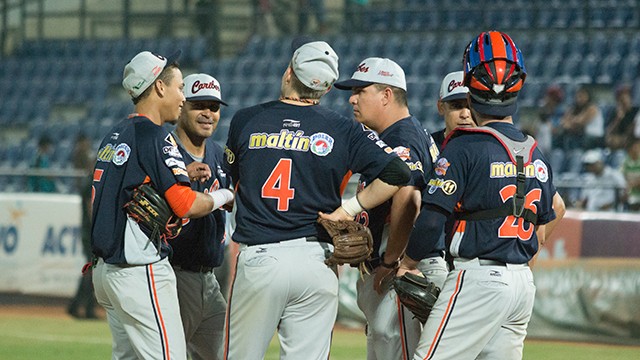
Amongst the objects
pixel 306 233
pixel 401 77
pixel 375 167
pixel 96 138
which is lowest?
pixel 96 138

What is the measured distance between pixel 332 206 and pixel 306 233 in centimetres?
22

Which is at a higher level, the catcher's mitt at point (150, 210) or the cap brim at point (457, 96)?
the cap brim at point (457, 96)

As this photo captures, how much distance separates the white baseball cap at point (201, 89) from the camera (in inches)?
263

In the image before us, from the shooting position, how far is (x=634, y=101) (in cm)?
1609

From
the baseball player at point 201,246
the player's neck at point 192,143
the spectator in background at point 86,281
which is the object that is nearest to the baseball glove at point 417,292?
the baseball player at point 201,246

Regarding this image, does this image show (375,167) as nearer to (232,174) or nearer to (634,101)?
(232,174)

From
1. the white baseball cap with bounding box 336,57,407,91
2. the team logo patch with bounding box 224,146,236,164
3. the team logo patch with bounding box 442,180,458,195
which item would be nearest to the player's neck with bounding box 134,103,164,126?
the team logo patch with bounding box 224,146,236,164

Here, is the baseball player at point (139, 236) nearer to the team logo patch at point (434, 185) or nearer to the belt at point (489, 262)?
the team logo patch at point (434, 185)

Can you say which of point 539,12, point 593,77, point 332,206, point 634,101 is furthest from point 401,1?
point 332,206

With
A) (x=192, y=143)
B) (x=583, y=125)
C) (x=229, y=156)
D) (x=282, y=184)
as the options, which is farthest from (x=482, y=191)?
(x=583, y=125)

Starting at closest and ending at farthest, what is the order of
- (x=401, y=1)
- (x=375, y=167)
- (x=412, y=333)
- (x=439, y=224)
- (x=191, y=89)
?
(x=439, y=224) < (x=375, y=167) < (x=412, y=333) < (x=191, y=89) < (x=401, y=1)

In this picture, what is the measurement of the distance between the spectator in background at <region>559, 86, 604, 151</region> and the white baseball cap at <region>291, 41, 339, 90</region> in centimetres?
1059

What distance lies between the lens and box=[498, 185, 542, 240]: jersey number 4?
480cm

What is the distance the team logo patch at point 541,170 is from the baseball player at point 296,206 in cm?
70
